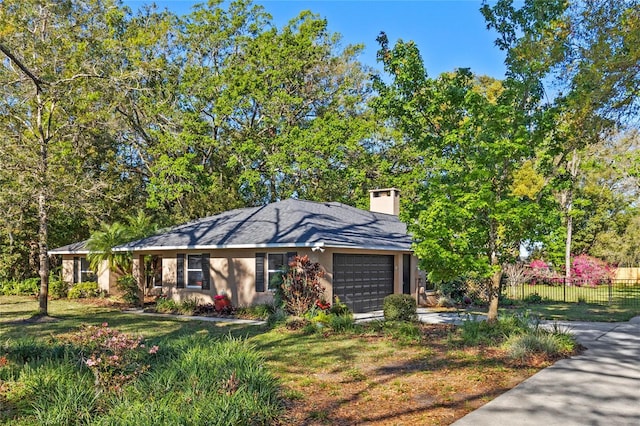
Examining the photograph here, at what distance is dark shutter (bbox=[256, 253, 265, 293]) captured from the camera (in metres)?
18.4

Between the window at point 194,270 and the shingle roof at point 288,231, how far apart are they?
74 cm

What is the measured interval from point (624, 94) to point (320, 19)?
2201 cm

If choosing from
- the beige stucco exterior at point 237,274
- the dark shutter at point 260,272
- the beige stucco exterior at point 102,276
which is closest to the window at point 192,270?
the beige stucco exterior at point 237,274

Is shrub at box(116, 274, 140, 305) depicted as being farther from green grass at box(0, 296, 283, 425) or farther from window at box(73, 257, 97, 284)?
green grass at box(0, 296, 283, 425)

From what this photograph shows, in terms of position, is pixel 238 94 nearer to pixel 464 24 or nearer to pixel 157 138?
pixel 157 138

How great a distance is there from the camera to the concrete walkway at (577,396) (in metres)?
6.55

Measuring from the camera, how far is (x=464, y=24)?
14.7 m

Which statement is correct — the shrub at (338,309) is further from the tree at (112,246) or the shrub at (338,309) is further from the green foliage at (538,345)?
the tree at (112,246)

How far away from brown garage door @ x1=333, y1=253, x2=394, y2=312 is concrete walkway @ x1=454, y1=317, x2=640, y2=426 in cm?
861

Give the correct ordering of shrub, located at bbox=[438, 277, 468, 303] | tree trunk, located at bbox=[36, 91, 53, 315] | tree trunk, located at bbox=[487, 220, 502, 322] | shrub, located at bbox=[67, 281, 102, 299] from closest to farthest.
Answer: tree trunk, located at bbox=[487, 220, 502, 322] → tree trunk, located at bbox=[36, 91, 53, 315] → shrub, located at bbox=[438, 277, 468, 303] → shrub, located at bbox=[67, 281, 102, 299]

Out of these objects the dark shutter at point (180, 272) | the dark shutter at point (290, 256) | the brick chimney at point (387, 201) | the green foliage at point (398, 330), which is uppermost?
the brick chimney at point (387, 201)

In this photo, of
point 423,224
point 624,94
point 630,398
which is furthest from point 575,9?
point 630,398

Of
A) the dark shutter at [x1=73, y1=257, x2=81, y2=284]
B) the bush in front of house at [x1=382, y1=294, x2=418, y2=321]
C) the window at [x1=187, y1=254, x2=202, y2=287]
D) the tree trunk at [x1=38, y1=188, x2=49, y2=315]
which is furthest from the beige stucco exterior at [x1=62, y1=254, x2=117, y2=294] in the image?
the bush in front of house at [x1=382, y1=294, x2=418, y2=321]

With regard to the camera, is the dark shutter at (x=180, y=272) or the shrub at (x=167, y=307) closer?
the shrub at (x=167, y=307)
